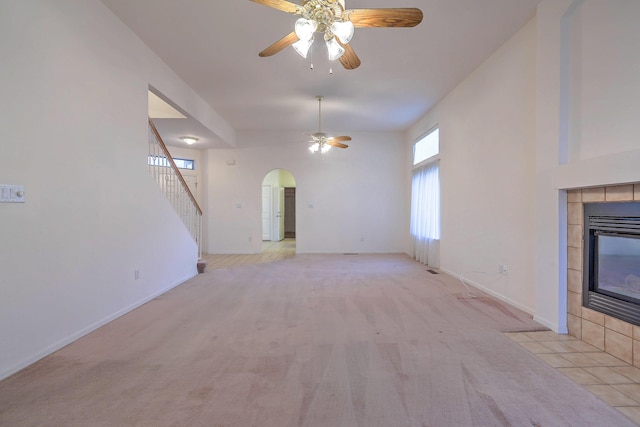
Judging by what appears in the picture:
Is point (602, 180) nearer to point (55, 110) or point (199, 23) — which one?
point (199, 23)

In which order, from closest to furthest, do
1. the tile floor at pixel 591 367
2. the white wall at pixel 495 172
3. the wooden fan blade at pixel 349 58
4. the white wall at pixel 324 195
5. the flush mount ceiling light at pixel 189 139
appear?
the tile floor at pixel 591 367 < the wooden fan blade at pixel 349 58 < the white wall at pixel 495 172 < the flush mount ceiling light at pixel 189 139 < the white wall at pixel 324 195

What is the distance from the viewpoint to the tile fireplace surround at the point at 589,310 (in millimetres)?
2158

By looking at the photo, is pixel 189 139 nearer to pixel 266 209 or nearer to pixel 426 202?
pixel 266 209

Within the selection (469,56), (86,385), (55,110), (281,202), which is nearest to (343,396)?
(86,385)

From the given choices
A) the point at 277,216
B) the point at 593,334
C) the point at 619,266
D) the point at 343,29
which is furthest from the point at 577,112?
the point at 277,216

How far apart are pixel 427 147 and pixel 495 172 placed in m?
2.75

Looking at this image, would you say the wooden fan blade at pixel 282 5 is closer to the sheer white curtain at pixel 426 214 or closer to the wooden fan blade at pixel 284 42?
the wooden fan blade at pixel 284 42

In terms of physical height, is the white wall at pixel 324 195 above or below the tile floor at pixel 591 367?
above

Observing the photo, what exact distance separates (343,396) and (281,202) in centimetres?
976

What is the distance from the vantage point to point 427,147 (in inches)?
251

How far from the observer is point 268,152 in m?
7.77

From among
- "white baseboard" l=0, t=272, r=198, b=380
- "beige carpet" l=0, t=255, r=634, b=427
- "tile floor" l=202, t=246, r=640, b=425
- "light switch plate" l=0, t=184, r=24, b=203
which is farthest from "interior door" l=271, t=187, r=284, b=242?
"tile floor" l=202, t=246, r=640, b=425

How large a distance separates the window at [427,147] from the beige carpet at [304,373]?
3.29 meters

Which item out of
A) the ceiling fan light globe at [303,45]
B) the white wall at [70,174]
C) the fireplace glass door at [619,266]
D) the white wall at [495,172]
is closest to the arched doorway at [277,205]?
the white wall at [495,172]
